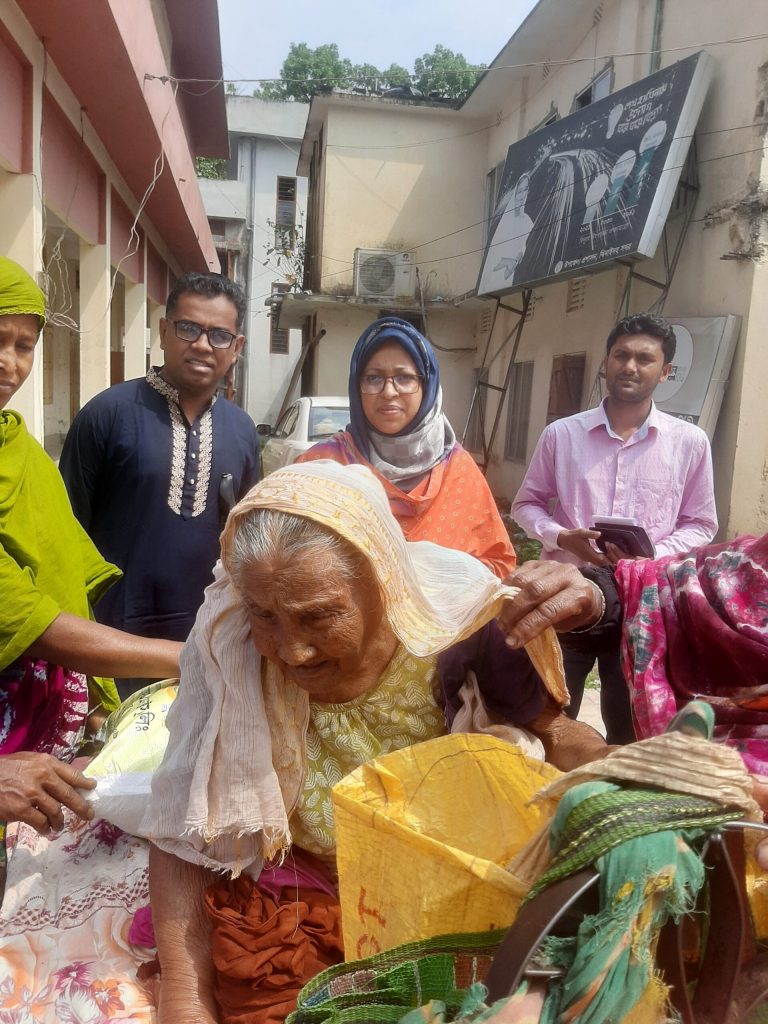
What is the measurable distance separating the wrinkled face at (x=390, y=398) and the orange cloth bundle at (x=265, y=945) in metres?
1.85

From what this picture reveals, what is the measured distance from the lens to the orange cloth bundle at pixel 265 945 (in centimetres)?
126

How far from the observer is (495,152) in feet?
44.2

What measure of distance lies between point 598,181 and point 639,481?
6153mm

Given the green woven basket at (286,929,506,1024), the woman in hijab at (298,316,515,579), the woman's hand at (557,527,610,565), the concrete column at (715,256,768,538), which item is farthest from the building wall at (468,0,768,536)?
the green woven basket at (286,929,506,1024)

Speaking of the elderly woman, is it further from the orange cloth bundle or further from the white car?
the white car

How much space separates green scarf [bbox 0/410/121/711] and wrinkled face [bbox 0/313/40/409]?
0.10 m

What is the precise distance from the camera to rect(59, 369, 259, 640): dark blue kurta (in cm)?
296

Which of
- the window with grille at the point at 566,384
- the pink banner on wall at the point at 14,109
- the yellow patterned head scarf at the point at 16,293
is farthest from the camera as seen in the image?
the window with grille at the point at 566,384

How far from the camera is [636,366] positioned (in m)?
3.17

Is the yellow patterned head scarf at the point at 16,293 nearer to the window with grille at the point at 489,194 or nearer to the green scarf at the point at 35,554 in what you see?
the green scarf at the point at 35,554

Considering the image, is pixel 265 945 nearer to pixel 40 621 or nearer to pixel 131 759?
pixel 131 759

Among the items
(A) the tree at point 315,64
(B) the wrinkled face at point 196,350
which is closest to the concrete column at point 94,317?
(B) the wrinkled face at point 196,350

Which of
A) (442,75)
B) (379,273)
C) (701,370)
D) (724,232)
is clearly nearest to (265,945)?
(701,370)

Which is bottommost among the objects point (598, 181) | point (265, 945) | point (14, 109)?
point (265, 945)
